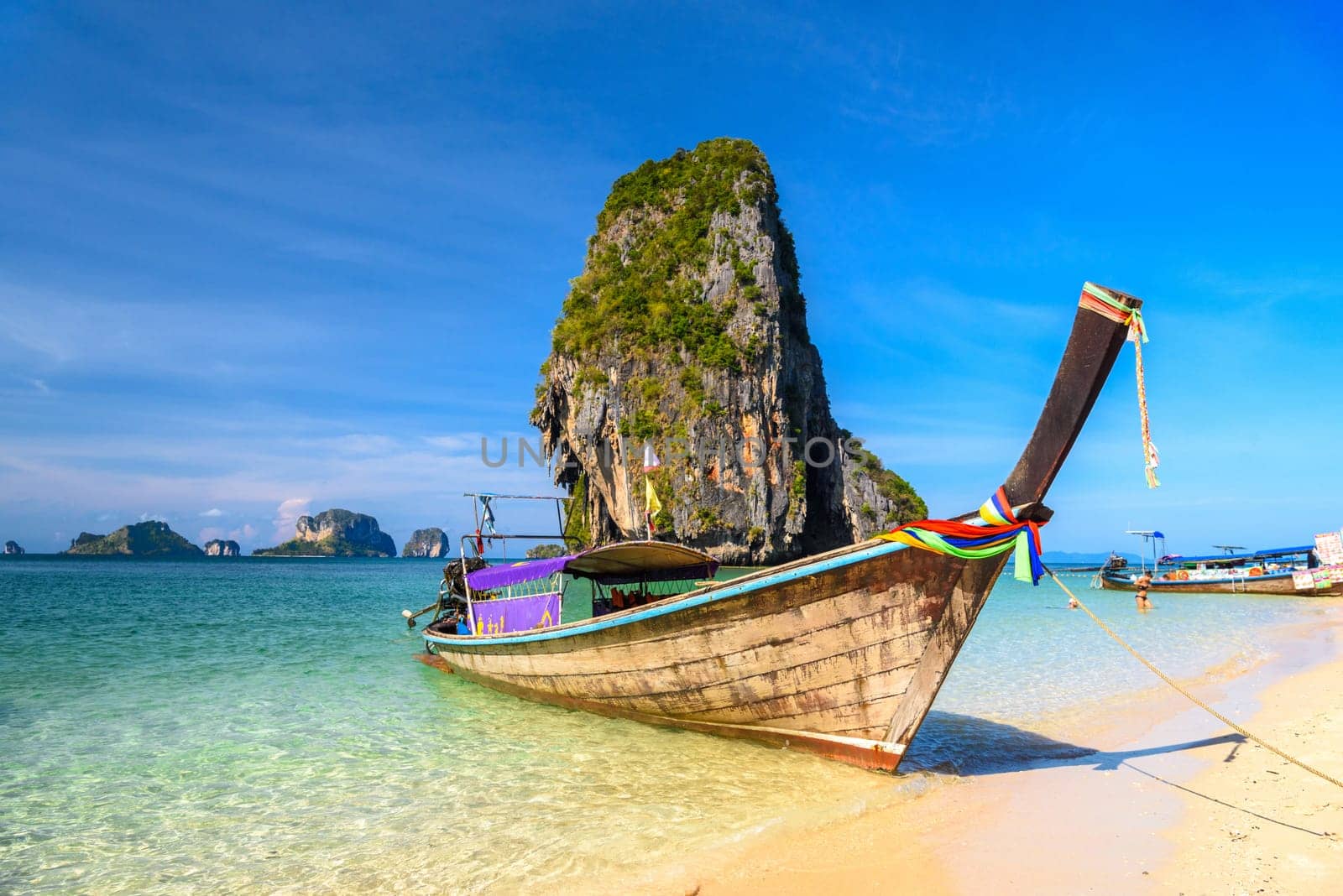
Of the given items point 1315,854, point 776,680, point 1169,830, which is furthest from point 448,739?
point 1315,854

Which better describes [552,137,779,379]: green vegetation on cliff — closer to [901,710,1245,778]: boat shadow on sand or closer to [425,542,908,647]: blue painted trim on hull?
[425,542,908,647]: blue painted trim on hull

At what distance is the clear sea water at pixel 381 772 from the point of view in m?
5.11

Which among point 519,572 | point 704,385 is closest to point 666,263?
point 704,385

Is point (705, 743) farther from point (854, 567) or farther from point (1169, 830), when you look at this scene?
point (1169, 830)

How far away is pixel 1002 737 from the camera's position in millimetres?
8094

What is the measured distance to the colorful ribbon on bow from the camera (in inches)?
224

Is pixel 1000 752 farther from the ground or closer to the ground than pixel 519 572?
closer to the ground

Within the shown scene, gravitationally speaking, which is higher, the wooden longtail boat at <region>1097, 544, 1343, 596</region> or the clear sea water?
the clear sea water

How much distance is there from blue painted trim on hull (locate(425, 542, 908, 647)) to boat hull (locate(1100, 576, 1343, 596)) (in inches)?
1310

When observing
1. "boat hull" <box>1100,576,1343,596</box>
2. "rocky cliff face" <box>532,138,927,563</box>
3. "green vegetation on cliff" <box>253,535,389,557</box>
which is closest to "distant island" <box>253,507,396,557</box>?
"green vegetation on cliff" <box>253,535,389,557</box>

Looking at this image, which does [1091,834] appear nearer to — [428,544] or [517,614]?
[517,614]

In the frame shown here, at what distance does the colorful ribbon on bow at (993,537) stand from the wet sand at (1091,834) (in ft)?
5.96

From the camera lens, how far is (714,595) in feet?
22.2

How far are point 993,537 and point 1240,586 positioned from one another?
33839 mm
